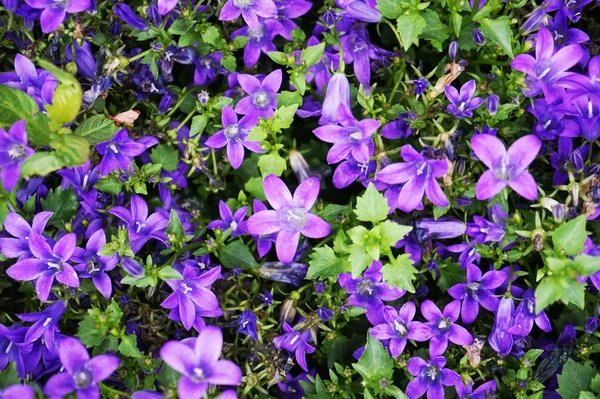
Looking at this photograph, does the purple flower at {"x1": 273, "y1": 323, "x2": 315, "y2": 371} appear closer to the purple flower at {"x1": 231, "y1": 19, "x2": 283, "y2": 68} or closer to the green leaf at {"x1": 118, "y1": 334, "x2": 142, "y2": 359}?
the green leaf at {"x1": 118, "y1": 334, "x2": 142, "y2": 359}

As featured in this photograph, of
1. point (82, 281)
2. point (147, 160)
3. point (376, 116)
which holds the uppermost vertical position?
point (376, 116)

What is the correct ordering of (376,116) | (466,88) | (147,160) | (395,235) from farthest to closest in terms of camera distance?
1. (147,160)
2. (376,116)
3. (466,88)
4. (395,235)

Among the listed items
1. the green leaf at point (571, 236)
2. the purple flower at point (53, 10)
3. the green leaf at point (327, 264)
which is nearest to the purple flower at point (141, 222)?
the green leaf at point (327, 264)

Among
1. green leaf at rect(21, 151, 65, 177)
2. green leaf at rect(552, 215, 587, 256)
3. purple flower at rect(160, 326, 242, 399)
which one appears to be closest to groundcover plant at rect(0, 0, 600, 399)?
green leaf at rect(552, 215, 587, 256)

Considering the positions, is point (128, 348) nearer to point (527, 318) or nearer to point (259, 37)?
point (259, 37)

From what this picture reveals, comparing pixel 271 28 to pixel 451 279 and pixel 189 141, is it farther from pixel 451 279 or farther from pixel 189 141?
pixel 451 279

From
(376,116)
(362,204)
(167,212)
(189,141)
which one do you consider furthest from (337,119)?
(167,212)

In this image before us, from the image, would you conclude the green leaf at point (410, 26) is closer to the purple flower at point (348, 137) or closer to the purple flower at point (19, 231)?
the purple flower at point (348, 137)
